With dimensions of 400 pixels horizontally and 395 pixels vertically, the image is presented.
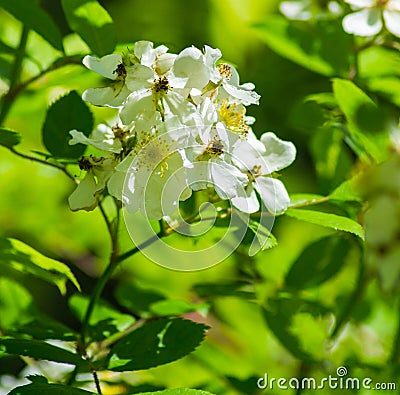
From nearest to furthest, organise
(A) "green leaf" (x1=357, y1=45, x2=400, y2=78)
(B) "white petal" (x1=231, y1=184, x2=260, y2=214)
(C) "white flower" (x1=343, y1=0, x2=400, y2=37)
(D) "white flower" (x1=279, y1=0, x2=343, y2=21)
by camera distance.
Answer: (B) "white petal" (x1=231, y1=184, x2=260, y2=214), (C) "white flower" (x1=343, y1=0, x2=400, y2=37), (A) "green leaf" (x1=357, y1=45, x2=400, y2=78), (D) "white flower" (x1=279, y1=0, x2=343, y2=21)

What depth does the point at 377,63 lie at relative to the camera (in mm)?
1132

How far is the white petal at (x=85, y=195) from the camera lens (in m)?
0.76

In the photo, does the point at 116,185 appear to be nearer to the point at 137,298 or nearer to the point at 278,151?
the point at 278,151

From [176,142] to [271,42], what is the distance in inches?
18.4

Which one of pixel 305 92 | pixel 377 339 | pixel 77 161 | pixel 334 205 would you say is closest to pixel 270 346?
pixel 377 339

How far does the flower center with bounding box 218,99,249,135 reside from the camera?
0.77 metres

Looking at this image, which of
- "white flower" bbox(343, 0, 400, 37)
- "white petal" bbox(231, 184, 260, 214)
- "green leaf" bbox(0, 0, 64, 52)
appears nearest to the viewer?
"white petal" bbox(231, 184, 260, 214)

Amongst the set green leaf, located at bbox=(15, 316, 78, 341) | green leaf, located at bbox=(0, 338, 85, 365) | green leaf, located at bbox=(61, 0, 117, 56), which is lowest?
green leaf, located at bbox=(0, 338, 85, 365)

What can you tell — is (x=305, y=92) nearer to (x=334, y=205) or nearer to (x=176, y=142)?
(x=334, y=205)

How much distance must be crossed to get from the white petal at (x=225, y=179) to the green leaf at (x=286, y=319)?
29cm

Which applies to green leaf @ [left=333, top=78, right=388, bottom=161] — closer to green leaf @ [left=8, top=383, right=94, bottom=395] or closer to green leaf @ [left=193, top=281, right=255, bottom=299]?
green leaf @ [left=193, top=281, right=255, bottom=299]

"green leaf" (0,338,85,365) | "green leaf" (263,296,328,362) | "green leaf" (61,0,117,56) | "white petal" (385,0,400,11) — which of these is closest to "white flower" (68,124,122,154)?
"green leaf" (61,0,117,56)

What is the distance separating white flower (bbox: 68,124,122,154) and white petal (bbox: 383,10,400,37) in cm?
42

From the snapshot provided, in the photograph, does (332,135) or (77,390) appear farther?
(332,135)
